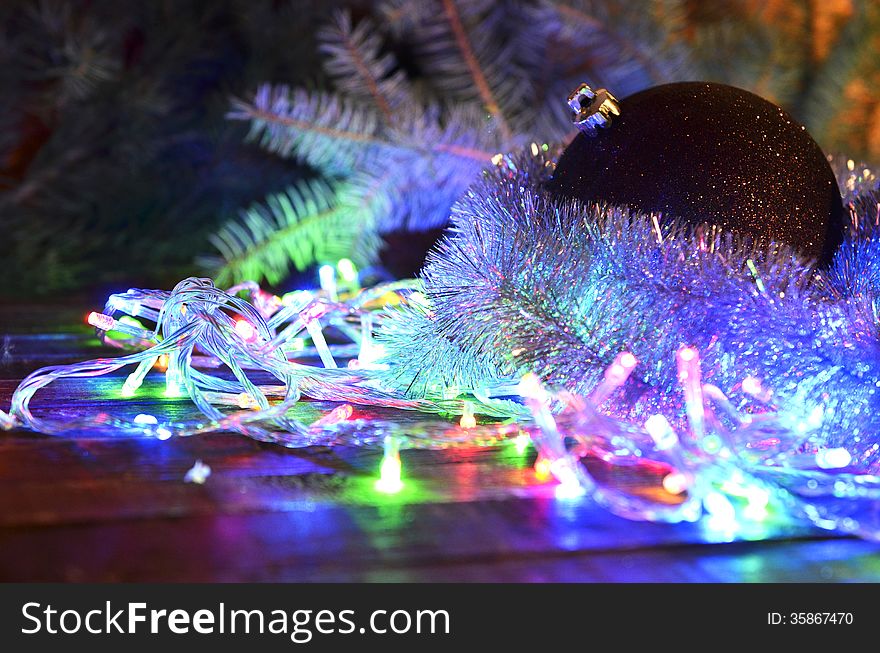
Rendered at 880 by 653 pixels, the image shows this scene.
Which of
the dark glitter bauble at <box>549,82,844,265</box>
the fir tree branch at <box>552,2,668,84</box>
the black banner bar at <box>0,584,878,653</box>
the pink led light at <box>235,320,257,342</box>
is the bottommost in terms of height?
the black banner bar at <box>0,584,878,653</box>

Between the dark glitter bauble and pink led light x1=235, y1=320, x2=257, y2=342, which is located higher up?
the dark glitter bauble

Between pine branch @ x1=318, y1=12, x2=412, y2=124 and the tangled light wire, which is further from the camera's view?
pine branch @ x1=318, y1=12, x2=412, y2=124

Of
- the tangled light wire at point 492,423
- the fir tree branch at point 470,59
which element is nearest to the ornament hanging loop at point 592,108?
the tangled light wire at point 492,423

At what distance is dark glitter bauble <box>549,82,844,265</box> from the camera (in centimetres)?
80

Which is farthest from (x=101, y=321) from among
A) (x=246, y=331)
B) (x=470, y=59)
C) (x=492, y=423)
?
(x=470, y=59)

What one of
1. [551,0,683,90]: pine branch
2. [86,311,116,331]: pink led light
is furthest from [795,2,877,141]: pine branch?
[86,311,116,331]: pink led light

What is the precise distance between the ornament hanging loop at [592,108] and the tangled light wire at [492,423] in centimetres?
22

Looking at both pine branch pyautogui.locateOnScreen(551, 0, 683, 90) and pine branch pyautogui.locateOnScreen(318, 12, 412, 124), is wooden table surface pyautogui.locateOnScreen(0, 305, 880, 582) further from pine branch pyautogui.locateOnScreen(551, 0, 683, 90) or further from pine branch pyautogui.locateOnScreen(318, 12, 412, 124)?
pine branch pyautogui.locateOnScreen(551, 0, 683, 90)

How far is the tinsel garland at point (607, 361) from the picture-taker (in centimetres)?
67

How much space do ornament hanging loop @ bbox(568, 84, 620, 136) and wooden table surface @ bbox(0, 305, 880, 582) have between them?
0.31 m

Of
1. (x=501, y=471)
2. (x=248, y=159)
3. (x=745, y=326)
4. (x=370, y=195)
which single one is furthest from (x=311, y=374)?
(x=248, y=159)

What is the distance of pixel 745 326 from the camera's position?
74cm

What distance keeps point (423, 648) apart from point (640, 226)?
394 millimetres

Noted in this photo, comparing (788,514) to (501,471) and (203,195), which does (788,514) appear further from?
(203,195)
